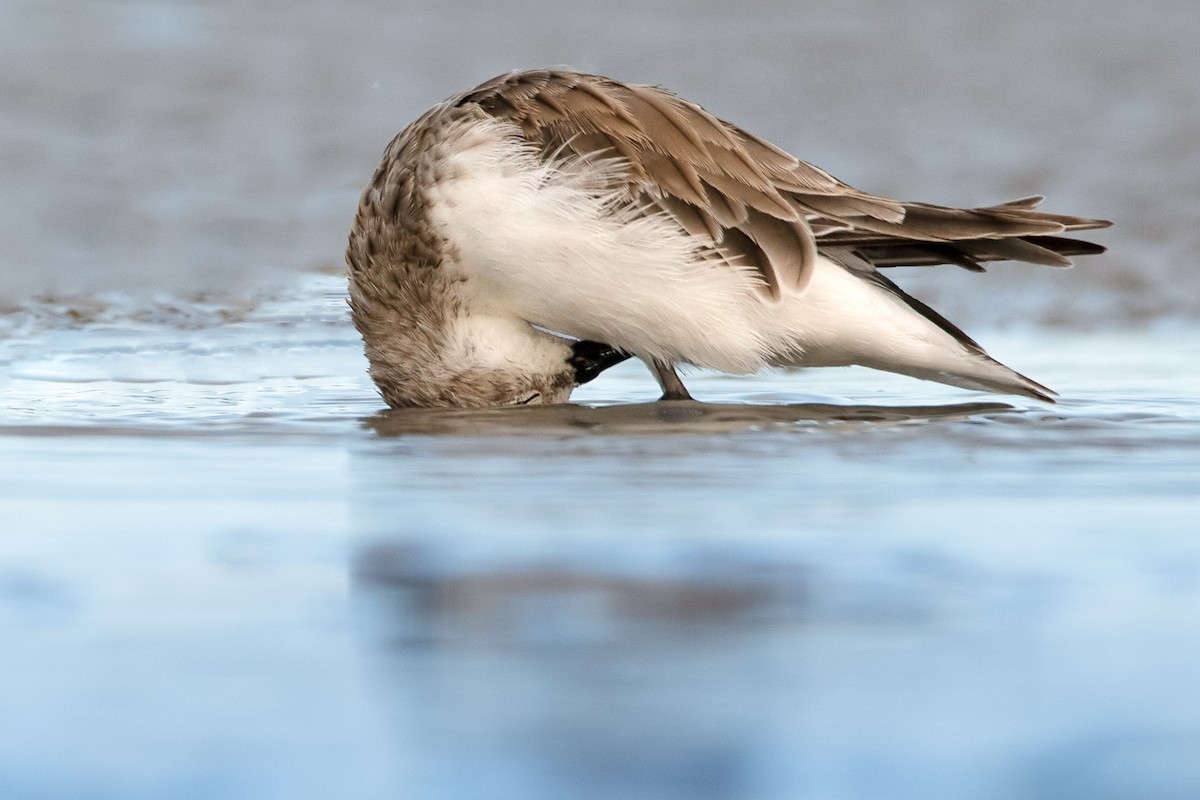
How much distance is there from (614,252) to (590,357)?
0.44 metres

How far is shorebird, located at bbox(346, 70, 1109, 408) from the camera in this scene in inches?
189

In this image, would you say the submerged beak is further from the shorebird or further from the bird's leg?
the bird's leg

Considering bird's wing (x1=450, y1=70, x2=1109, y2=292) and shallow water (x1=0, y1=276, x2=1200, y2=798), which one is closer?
shallow water (x1=0, y1=276, x2=1200, y2=798)

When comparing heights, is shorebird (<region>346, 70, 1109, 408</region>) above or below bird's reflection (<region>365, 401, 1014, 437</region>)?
above

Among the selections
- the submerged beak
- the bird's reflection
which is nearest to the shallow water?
the bird's reflection

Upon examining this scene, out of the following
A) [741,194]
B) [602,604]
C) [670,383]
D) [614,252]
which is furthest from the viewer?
[670,383]

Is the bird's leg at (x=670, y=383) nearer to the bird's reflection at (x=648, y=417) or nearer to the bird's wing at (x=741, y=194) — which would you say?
the bird's reflection at (x=648, y=417)

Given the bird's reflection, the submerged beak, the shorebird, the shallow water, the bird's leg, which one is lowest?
the shallow water

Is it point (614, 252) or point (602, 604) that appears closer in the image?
point (602, 604)

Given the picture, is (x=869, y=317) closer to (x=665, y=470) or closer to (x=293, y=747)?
(x=665, y=470)

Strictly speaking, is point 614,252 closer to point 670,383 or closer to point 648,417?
point 648,417

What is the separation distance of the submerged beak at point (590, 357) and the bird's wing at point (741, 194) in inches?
17.6

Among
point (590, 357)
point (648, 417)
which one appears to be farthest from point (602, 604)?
point (590, 357)

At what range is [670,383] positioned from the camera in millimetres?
5289
